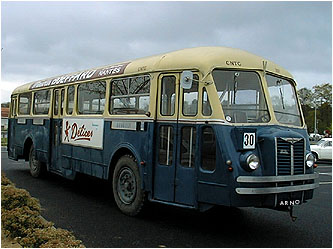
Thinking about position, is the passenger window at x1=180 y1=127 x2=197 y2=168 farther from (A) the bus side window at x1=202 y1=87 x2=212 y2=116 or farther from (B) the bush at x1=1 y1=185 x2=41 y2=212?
(B) the bush at x1=1 y1=185 x2=41 y2=212

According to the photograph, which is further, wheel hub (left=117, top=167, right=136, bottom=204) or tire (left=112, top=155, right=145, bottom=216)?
wheel hub (left=117, top=167, right=136, bottom=204)

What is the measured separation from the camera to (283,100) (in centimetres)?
721

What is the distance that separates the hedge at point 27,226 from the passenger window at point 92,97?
105 inches

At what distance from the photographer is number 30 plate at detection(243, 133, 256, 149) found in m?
6.11

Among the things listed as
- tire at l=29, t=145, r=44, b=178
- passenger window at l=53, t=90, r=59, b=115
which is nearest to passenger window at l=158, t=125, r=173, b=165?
passenger window at l=53, t=90, r=59, b=115

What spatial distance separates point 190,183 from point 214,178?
1.51ft

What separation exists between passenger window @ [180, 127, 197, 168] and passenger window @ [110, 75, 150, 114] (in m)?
1.05

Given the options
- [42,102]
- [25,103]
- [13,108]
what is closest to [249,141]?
[42,102]

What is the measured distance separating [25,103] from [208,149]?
28.1 feet

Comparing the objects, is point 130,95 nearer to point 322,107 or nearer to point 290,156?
point 290,156

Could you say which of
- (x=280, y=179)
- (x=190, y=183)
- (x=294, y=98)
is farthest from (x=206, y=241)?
(x=294, y=98)

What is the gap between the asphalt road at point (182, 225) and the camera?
243 inches

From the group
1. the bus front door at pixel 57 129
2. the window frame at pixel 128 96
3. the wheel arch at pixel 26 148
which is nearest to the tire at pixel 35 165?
the wheel arch at pixel 26 148

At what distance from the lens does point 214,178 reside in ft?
20.3
